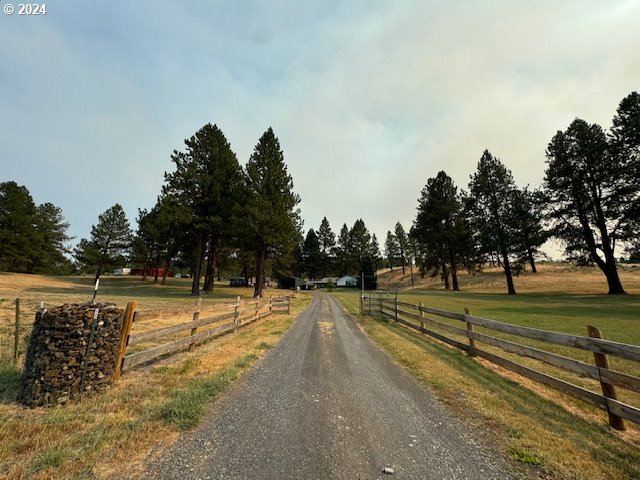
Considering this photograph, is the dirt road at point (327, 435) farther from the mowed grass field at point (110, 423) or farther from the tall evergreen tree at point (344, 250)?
the tall evergreen tree at point (344, 250)

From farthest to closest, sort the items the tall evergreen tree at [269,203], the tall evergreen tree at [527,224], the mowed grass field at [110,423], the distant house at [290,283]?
1. the distant house at [290,283]
2. the tall evergreen tree at [527,224]
3. the tall evergreen tree at [269,203]
4. the mowed grass field at [110,423]

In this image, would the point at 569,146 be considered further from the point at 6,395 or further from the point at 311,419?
the point at 6,395

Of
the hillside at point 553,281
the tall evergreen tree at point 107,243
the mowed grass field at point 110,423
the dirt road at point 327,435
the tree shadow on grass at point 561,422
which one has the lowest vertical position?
the tree shadow on grass at point 561,422

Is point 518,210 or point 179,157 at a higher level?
point 179,157

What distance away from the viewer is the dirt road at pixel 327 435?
3.13 meters

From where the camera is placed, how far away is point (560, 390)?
5.52m

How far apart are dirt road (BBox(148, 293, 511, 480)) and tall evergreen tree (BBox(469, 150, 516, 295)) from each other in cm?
3847

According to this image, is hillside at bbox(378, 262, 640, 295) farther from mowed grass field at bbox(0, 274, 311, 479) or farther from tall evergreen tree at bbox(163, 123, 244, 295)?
mowed grass field at bbox(0, 274, 311, 479)

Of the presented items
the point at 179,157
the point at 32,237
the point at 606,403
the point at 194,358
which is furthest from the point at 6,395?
the point at 32,237

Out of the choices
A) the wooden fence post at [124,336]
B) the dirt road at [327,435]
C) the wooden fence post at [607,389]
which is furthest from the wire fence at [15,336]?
the wooden fence post at [607,389]

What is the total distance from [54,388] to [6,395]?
1031 mm

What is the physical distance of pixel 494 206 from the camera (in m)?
39.9

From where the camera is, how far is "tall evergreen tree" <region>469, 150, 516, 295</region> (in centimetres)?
3825

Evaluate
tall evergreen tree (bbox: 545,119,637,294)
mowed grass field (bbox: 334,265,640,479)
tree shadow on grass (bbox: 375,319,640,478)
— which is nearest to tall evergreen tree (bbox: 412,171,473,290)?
tall evergreen tree (bbox: 545,119,637,294)
